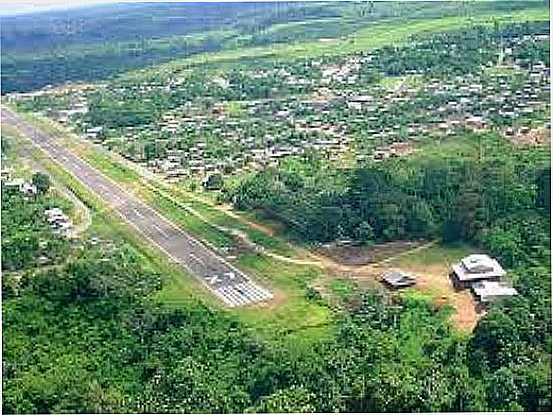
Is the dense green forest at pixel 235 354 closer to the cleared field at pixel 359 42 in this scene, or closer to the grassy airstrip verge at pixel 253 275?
the grassy airstrip verge at pixel 253 275

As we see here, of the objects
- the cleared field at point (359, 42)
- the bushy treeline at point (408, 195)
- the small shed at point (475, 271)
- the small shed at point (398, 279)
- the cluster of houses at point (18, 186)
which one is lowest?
the small shed at point (398, 279)

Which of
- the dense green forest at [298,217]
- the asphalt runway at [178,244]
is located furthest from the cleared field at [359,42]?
the asphalt runway at [178,244]

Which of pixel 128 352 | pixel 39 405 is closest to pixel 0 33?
pixel 128 352

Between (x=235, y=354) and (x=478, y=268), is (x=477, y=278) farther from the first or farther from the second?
(x=235, y=354)

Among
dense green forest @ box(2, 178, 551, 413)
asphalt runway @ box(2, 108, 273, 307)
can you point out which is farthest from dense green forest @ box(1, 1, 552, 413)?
asphalt runway @ box(2, 108, 273, 307)

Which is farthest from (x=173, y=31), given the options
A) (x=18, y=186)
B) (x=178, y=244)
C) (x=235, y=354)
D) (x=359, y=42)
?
(x=235, y=354)

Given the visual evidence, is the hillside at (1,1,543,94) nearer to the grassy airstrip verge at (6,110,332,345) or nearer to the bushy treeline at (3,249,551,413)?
the grassy airstrip verge at (6,110,332,345)
